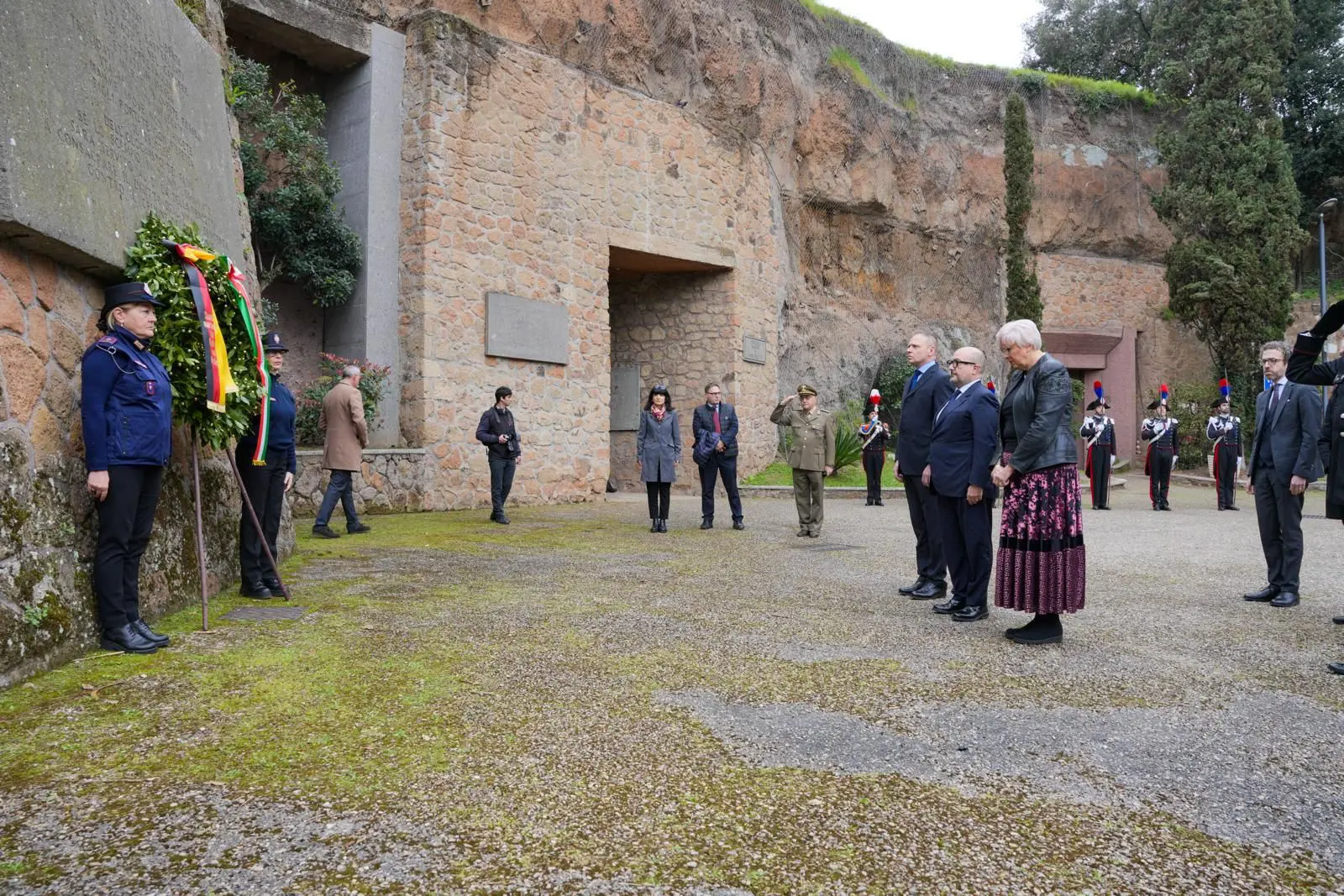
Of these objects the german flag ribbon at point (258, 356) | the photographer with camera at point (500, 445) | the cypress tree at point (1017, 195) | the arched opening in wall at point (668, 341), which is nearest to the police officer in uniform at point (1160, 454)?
the arched opening in wall at point (668, 341)

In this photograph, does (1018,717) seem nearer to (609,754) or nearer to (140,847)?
(609,754)

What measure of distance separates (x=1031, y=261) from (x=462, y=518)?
68.1ft

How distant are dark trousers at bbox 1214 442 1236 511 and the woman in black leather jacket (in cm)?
1176

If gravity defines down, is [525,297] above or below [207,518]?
above

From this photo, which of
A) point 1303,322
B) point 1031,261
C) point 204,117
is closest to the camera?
point 204,117

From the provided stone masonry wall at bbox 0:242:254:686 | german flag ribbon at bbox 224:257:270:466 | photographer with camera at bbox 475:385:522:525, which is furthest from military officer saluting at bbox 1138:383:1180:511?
stone masonry wall at bbox 0:242:254:686

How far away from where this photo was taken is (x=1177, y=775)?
2.87 metres

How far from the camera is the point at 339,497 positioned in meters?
9.55

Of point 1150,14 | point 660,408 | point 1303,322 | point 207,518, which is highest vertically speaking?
point 1150,14

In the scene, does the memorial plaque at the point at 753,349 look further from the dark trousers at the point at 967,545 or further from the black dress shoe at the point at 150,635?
the black dress shoe at the point at 150,635

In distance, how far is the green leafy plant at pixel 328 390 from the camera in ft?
38.7

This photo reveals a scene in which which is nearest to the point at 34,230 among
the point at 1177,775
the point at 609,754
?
the point at 609,754

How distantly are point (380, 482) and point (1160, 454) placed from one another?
1226cm

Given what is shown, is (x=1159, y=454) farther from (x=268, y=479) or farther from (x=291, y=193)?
(x=268, y=479)
